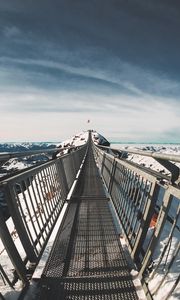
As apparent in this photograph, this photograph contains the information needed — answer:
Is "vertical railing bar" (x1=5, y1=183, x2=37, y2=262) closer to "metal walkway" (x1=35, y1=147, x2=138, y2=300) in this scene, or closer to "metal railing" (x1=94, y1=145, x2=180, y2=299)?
"metal walkway" (x1=35, y1=147, x2=138, y2=300)

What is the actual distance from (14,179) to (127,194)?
328 centimetres

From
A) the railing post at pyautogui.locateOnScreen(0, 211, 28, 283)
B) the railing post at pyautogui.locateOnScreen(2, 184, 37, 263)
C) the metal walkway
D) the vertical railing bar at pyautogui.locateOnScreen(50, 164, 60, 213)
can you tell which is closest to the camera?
the railing post at pyautogui.locateOnScreen(0, 211, 28, 283)

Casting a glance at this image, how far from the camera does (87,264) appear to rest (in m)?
4.36

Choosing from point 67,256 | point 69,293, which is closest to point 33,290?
point 69,293

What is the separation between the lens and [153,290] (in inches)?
132

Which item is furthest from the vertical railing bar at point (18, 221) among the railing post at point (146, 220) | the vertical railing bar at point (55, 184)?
the vertical railing bar at point (55, 184)

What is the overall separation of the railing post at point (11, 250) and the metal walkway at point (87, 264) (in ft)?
1.13

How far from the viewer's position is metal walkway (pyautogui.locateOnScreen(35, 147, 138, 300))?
3.54 metres

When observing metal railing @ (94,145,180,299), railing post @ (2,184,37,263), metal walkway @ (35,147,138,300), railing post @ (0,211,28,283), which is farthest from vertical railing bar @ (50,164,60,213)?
railing post @ (0,211,28,283)

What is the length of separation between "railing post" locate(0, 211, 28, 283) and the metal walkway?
35 centimetres

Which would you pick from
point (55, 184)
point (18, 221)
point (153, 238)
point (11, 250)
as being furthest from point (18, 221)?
point (55, 184)

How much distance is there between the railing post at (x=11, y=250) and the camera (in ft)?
9.99

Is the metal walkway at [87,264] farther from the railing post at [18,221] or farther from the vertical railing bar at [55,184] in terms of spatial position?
the vertical railing bar at [55,184]

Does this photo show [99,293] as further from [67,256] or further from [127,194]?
[127,194]
